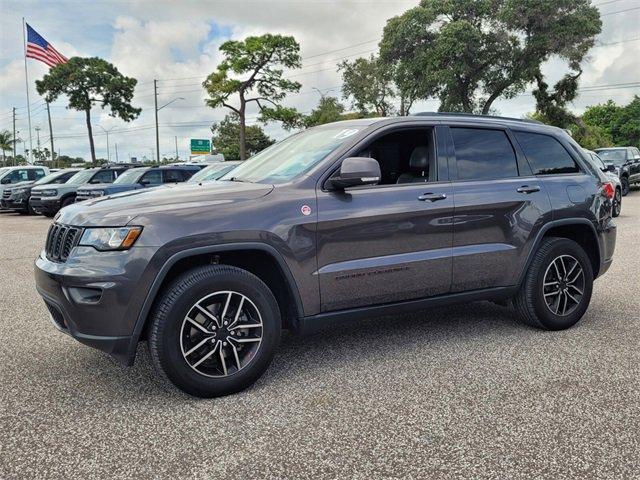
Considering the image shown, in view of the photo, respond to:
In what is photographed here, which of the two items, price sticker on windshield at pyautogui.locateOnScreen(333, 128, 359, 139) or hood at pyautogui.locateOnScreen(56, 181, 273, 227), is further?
price sticker on windshield at pyautogui.locateOnScreen(333, 128, 359, 139)

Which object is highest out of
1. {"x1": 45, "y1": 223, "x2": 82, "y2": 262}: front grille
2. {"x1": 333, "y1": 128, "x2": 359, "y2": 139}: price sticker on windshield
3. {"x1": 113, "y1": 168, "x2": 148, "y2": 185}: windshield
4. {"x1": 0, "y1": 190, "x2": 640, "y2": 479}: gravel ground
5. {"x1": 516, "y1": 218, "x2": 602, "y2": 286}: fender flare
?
{"x1": 333, "y1": 128, "x2": 359, "y2": 139}: price sticker on windshield

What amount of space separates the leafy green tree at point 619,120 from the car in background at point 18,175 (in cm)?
6422

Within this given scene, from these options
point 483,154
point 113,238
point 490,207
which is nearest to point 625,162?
point 483,154

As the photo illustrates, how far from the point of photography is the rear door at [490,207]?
4.19 meters

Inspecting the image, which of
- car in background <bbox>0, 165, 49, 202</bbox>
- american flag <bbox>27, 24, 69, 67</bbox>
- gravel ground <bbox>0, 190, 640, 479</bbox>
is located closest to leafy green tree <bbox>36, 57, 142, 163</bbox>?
american flag <bbox>27, 24, 69, 67</bbox>

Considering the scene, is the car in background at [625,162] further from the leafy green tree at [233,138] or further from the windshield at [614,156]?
the leafy green tree at [233,138]

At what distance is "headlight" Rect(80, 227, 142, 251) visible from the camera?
10.4 ft

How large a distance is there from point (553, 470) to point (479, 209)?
209 centimetres

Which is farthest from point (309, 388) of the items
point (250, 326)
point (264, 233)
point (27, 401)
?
point (27, 401)

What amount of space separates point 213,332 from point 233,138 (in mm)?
72369

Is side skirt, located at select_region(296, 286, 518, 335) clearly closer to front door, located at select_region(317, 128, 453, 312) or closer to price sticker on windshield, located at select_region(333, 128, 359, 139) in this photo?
front door, located at select_region(317, 128, 453, 312)

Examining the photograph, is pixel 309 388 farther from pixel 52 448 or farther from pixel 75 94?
pixel 75 94

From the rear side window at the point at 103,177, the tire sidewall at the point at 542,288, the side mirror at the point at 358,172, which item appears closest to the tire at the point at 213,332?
the side mirror at the point at 358,172

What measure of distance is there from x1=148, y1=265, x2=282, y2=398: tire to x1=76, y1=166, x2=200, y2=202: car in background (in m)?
13.4
